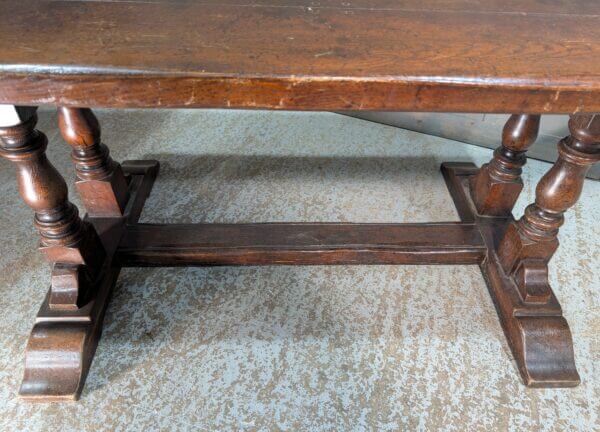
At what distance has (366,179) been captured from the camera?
1867 mm

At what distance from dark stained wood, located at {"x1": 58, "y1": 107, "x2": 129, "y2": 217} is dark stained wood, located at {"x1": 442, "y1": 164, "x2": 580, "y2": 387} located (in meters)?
1.22

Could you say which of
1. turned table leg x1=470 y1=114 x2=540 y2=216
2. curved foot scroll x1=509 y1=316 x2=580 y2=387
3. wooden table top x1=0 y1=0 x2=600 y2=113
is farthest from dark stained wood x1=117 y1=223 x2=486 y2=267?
wooden table top x1=0 y1=0 x2=600 y2=113

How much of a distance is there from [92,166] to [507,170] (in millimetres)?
1322

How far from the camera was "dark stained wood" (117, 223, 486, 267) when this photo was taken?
141cm

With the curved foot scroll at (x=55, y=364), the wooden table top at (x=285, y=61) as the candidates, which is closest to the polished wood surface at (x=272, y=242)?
the curved foot scroll at (x=55, y=364)

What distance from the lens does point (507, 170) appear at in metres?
1.49

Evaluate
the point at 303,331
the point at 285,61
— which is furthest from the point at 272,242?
the point at 285,61

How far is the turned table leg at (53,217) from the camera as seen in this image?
100 cm

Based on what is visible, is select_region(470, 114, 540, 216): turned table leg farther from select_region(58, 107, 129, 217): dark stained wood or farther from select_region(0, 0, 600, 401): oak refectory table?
select_region(58, 107, 129, 217): dark stained wood

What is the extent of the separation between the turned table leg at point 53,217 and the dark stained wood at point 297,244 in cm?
18

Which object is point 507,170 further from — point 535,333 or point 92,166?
point 92,166

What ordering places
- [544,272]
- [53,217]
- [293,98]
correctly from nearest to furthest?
1. [293,98]
2. [53,217]
3. [544,272]

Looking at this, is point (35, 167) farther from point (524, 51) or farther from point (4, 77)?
point (524, 51)

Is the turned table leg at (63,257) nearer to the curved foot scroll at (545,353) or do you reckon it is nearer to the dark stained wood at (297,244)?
the dark stained wood at (297,244)
